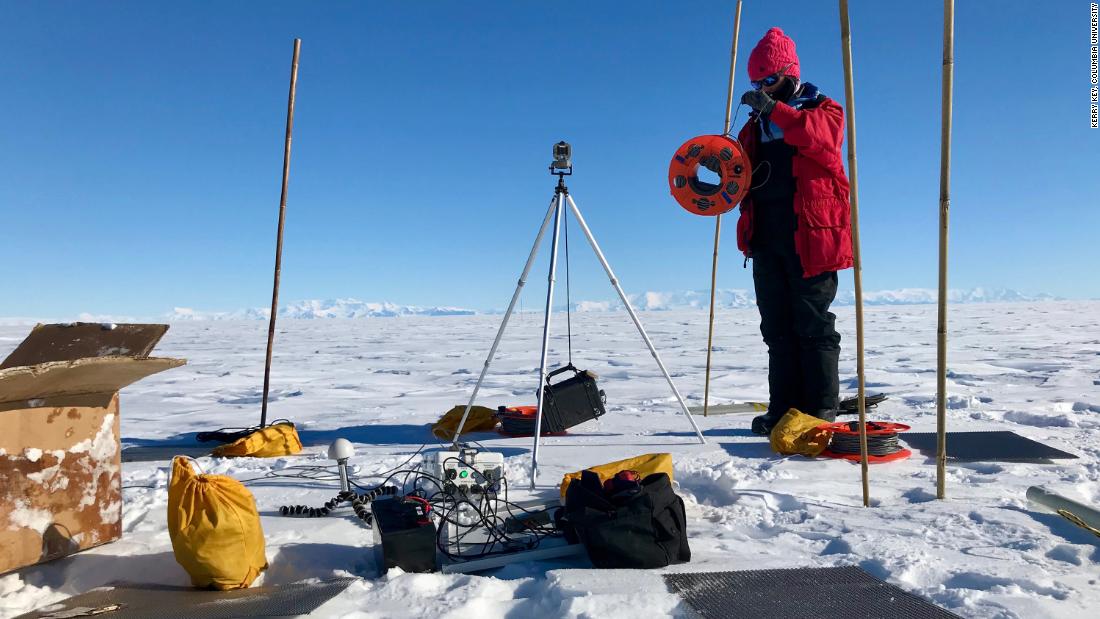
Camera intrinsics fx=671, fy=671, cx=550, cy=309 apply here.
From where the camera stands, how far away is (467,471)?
2705 millimetres

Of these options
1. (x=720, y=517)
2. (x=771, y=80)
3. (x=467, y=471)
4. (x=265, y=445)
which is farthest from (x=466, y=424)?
(x=771, y=80)

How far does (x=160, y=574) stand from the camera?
228cm

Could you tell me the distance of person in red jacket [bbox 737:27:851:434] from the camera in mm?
3764

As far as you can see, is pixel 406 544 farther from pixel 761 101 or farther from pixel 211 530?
pixel 761 101

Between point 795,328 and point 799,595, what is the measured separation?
8.07 feet

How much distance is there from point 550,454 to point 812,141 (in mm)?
2263

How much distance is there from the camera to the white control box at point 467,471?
263 cm

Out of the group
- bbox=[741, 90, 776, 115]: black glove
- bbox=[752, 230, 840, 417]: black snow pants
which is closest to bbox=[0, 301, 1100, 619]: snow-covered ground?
bbox=[752, 230, 840, 417]: black snow pants

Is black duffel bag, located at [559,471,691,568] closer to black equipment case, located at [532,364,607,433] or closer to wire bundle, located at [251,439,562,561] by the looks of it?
wire bundle, located at [251,439,562,561]

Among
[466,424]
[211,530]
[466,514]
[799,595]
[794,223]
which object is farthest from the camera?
[466,424]

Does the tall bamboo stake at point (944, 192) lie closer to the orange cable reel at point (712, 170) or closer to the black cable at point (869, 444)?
the black cable at point (869, 444)

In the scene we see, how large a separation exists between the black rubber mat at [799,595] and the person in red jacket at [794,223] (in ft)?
7.11

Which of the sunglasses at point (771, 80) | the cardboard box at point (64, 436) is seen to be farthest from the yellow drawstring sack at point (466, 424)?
the sunglasses at point (771, 80)

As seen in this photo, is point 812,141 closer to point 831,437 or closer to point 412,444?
point 831,437
